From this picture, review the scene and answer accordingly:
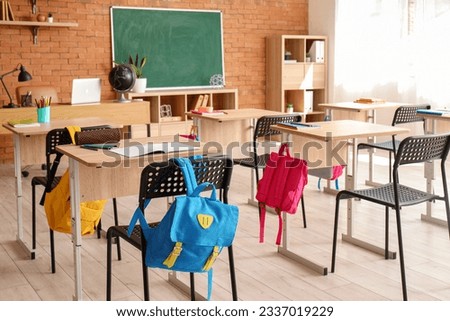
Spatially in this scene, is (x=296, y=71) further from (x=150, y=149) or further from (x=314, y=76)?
(x=150, y=149)

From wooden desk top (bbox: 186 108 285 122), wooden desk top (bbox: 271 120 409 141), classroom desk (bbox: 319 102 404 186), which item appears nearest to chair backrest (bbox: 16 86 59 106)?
wooden desk top (bbox: 186 108 285 122)

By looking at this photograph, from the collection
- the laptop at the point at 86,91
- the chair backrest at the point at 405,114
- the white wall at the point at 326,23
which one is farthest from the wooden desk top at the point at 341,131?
the white wall at the point at 326,23

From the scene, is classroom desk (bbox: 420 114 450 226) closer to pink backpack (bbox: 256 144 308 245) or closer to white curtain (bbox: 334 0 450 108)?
pink backpack (bbox: 256 144 308 245)

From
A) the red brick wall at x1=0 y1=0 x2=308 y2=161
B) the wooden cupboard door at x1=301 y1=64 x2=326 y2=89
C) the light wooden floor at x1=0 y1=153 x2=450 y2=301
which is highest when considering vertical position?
the red brick wall at x1=0 y1=0 x2=308 y2=161

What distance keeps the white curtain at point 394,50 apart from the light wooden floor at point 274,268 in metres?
3.16

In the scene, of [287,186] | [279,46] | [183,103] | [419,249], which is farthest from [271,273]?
[279,46]

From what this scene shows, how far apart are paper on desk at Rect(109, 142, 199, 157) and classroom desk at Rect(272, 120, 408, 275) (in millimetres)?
916

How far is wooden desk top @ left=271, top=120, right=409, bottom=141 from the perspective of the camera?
Answer: 12.3ft

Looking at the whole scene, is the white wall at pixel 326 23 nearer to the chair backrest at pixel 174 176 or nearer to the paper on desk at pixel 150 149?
the paper on desk at pixel 150 149

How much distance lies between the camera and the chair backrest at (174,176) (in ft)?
8.56

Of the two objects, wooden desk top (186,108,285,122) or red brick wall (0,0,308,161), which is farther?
red brick wall (0,0,308,161)

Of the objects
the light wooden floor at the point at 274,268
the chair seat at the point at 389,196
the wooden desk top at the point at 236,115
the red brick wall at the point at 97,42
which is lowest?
the light wooden floor at the point at 274,268

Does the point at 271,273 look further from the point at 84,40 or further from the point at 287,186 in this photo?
the point at 84,40

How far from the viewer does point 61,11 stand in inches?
296
